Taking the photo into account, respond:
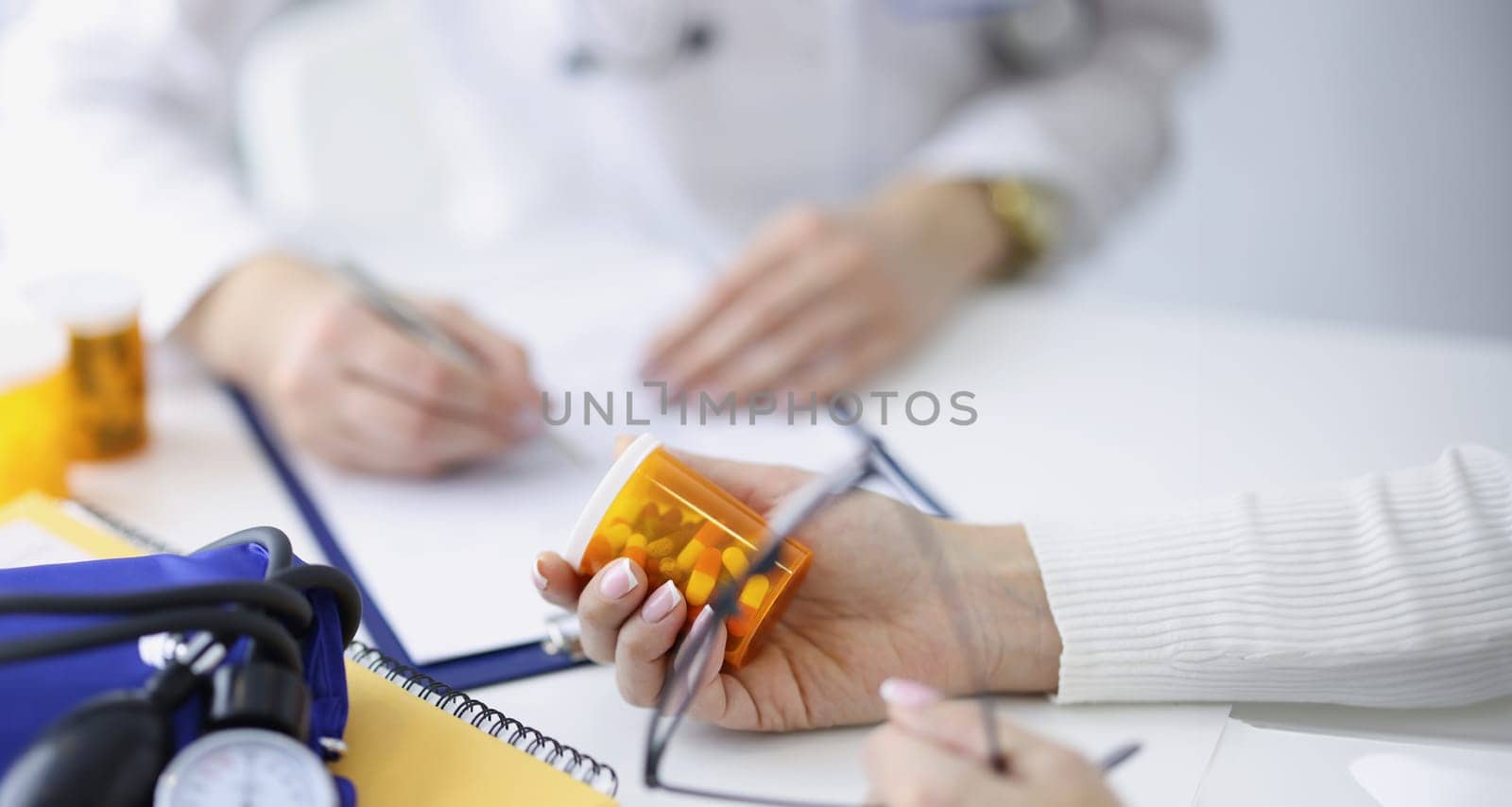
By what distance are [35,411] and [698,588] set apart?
52cm

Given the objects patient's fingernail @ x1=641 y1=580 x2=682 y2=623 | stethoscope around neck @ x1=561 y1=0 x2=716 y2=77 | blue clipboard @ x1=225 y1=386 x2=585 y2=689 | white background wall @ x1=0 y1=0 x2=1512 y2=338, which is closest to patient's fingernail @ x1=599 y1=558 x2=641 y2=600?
patient's fingernail @ x1=641 y1=580 x2=682 y2=623

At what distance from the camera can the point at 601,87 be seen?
1.09m

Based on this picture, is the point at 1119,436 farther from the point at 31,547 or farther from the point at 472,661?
the point at 31,547

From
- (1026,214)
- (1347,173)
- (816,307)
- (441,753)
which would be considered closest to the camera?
(441,753)

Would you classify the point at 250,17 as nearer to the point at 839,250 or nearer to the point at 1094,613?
the point at 839,250

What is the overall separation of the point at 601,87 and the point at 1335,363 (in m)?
0.70

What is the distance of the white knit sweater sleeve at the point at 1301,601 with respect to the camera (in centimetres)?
57

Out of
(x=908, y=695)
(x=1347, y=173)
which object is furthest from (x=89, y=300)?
(x=1347, y=173)

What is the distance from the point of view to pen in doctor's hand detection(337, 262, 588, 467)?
2.69 ft

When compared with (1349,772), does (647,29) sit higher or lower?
higher

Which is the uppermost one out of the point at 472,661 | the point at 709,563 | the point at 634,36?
the point at 634,36

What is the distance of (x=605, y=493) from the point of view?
1.71 feet

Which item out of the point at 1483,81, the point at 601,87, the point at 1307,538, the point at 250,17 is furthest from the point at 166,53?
the point at 1483,81

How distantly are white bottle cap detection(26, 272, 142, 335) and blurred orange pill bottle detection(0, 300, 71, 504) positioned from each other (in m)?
0.02
